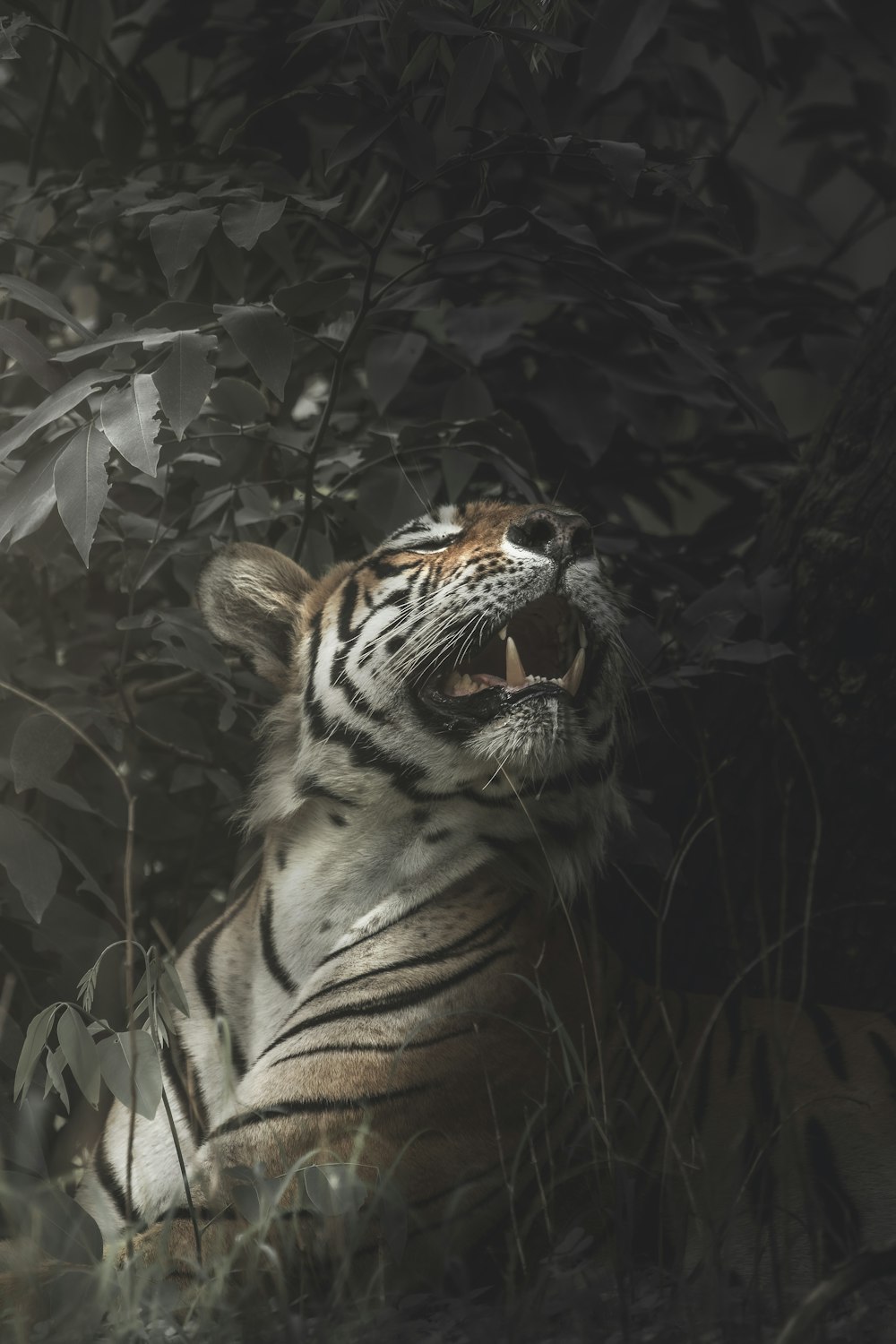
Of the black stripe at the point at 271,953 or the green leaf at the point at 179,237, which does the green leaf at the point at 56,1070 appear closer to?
the black stripe at the point at 271,953

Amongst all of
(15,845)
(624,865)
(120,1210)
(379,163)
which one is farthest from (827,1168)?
(379,163)

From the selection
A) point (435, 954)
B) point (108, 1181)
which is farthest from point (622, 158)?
point (108, 1181)

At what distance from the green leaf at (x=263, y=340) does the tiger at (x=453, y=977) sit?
0.39 metres

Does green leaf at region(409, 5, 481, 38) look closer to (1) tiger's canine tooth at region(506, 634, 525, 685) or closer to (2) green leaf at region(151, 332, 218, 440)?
(2) green leaf at region(151, 332, 218, 440)

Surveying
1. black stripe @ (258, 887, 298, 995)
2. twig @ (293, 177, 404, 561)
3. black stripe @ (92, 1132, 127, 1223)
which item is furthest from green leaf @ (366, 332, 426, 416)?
black stripe @ (92, 1132, 127, 1223)

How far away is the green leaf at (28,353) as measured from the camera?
6.31 feet

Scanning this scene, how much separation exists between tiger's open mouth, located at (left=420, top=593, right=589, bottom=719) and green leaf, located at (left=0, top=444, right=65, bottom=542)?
62cm

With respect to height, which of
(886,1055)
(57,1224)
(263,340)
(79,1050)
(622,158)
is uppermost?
(622,158)

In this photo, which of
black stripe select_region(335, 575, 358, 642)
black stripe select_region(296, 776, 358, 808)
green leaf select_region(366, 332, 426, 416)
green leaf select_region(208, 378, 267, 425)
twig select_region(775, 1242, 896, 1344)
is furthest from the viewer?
green leaf select_region(366, 332, 426, 416)

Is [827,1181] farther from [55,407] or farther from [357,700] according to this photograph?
[55,407]

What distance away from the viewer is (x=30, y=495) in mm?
1863

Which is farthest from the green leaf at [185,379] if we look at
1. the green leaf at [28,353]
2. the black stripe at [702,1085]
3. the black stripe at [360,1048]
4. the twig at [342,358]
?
the black stripe at [702,1085]

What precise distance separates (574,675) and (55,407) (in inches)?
32.6

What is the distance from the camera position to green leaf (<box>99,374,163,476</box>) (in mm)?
1780
